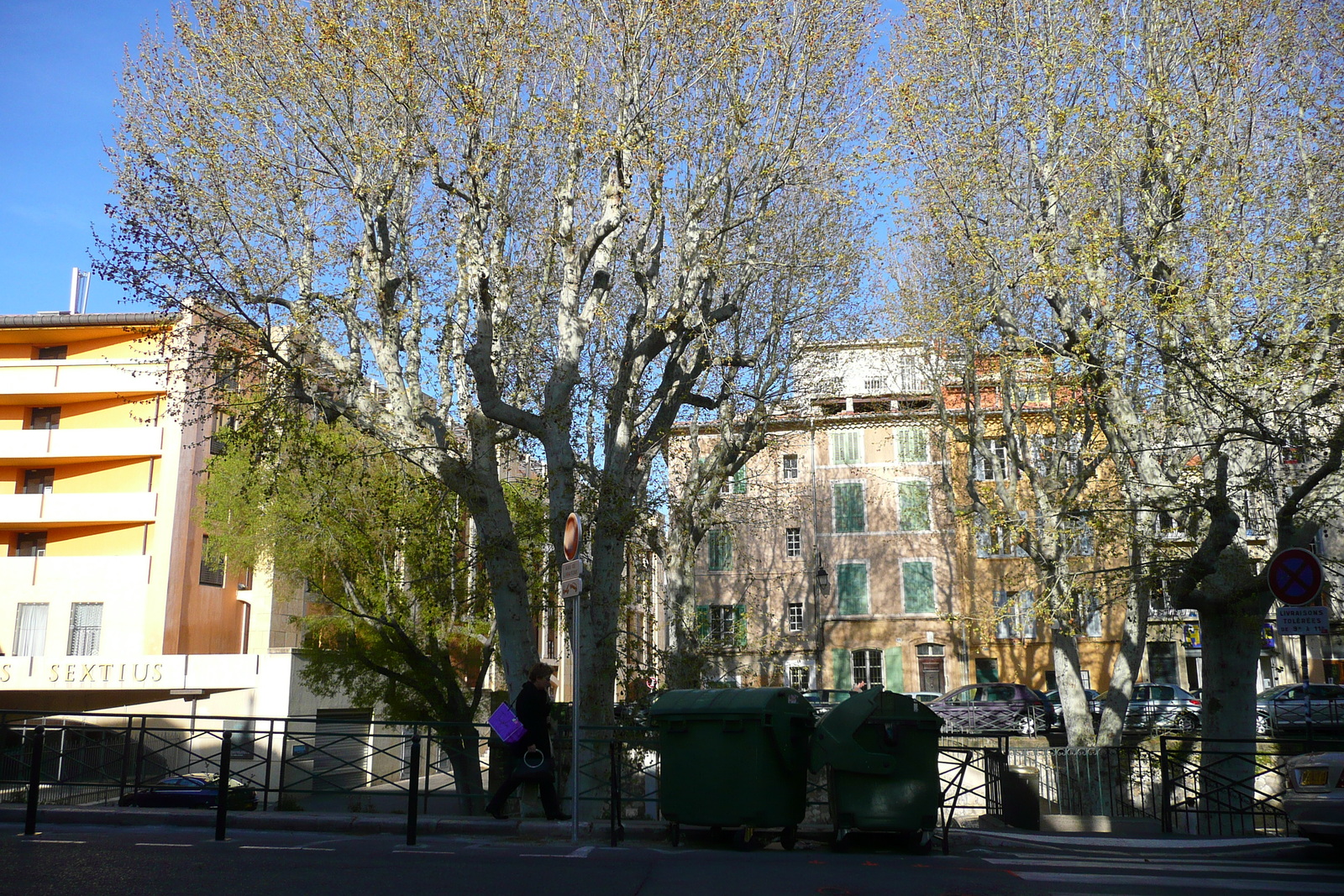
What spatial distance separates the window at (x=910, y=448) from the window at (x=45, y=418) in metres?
31.0

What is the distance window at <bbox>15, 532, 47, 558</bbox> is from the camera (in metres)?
35.8

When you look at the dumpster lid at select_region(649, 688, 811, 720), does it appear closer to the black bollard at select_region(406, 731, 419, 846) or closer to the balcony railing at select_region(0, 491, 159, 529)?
the black bollard at select_region(406, 731, 419, 846)

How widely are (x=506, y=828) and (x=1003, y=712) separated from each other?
74.9 ft

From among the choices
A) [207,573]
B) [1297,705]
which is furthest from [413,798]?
[207,573]

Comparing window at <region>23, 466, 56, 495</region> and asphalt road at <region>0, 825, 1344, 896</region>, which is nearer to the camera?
asphalt road at <region>0, 825, 1344, 896</region>

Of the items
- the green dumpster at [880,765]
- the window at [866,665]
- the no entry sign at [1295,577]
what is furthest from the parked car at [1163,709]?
the green dumpster at [880,765]

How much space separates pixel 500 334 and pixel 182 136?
5.14 m

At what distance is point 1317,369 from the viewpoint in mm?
12312

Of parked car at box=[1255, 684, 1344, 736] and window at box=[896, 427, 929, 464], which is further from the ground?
window at box=[896, 427, 929, 464]

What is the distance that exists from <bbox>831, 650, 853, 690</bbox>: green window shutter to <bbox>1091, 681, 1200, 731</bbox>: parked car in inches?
430

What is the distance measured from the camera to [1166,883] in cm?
777

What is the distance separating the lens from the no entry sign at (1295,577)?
34.4ft

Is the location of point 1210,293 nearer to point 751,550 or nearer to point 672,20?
point 672,20

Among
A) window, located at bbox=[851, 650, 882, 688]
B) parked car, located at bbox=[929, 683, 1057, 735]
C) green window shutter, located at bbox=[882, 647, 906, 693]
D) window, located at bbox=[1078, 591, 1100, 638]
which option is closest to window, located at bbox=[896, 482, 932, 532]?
green window shutter, located at bbox=[882, 647, 906, 693]
